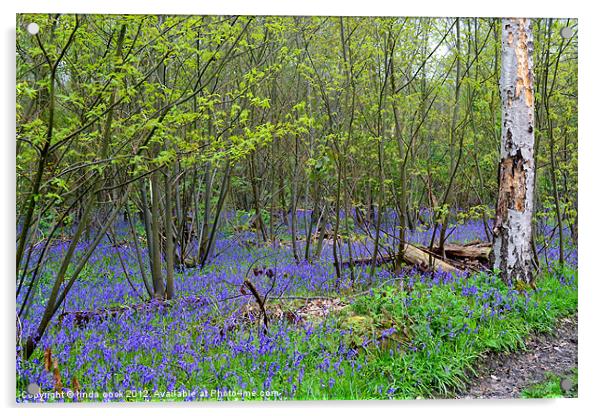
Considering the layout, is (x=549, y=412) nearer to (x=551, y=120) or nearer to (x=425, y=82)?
(x=551, y=120)

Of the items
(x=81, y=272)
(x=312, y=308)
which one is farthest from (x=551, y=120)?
(x=81, y=272)

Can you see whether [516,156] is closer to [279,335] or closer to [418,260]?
[418,260]

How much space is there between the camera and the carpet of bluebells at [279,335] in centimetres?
428

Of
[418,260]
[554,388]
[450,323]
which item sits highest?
[418,260]

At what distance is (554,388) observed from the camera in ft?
15.1

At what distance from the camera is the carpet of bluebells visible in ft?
14.0

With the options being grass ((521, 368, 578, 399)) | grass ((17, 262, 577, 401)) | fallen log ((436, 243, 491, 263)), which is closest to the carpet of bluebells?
grass ((17, 262, 577, 401))

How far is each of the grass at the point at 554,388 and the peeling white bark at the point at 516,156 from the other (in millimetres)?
911

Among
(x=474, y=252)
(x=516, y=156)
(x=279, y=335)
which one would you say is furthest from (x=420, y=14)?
(x=279, y=335)

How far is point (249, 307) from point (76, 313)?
52.3 inches

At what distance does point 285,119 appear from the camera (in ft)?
16.7

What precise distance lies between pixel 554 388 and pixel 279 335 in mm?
2132

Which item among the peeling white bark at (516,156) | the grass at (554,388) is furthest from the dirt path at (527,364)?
the peeling white bark at (516,156)

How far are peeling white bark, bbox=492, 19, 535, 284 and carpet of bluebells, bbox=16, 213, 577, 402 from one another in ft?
0.67
